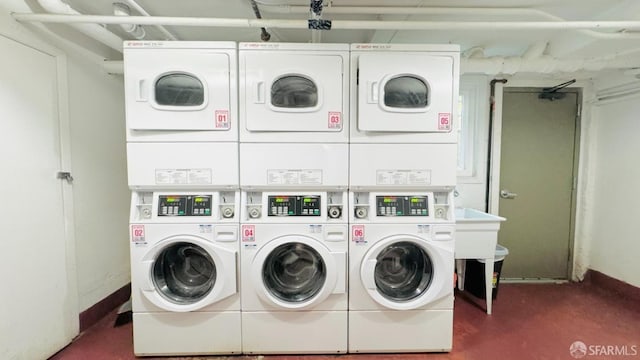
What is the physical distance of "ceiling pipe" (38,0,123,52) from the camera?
1.60 meters

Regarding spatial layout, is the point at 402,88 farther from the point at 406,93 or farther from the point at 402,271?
the point at 402,271

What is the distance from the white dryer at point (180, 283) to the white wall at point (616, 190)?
3381mm

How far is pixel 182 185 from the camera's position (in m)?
1.86

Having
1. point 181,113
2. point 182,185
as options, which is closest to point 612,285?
point 182,185

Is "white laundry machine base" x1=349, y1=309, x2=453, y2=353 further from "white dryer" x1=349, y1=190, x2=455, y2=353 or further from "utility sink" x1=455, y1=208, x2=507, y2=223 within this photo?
"utility sink" x1=455, y1=208, x2=507, y2=223

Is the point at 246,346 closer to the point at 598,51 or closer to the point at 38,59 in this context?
the point at 38,59

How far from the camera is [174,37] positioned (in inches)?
91.9

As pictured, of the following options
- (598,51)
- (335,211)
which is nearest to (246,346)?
(335,211)

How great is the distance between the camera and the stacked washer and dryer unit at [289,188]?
5.97 ft

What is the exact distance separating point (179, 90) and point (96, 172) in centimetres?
108

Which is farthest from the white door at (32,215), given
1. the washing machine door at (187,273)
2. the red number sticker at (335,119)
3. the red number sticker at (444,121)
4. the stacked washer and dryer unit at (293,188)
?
the red number sticker at (444,121)

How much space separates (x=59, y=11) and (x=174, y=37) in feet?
2.57

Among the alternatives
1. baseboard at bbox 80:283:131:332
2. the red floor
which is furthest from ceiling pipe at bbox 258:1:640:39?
baseboard at bbox 80:283:131:332

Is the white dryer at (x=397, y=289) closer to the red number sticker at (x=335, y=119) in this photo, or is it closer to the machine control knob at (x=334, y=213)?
the machine control knob at (x=334, y=213)
